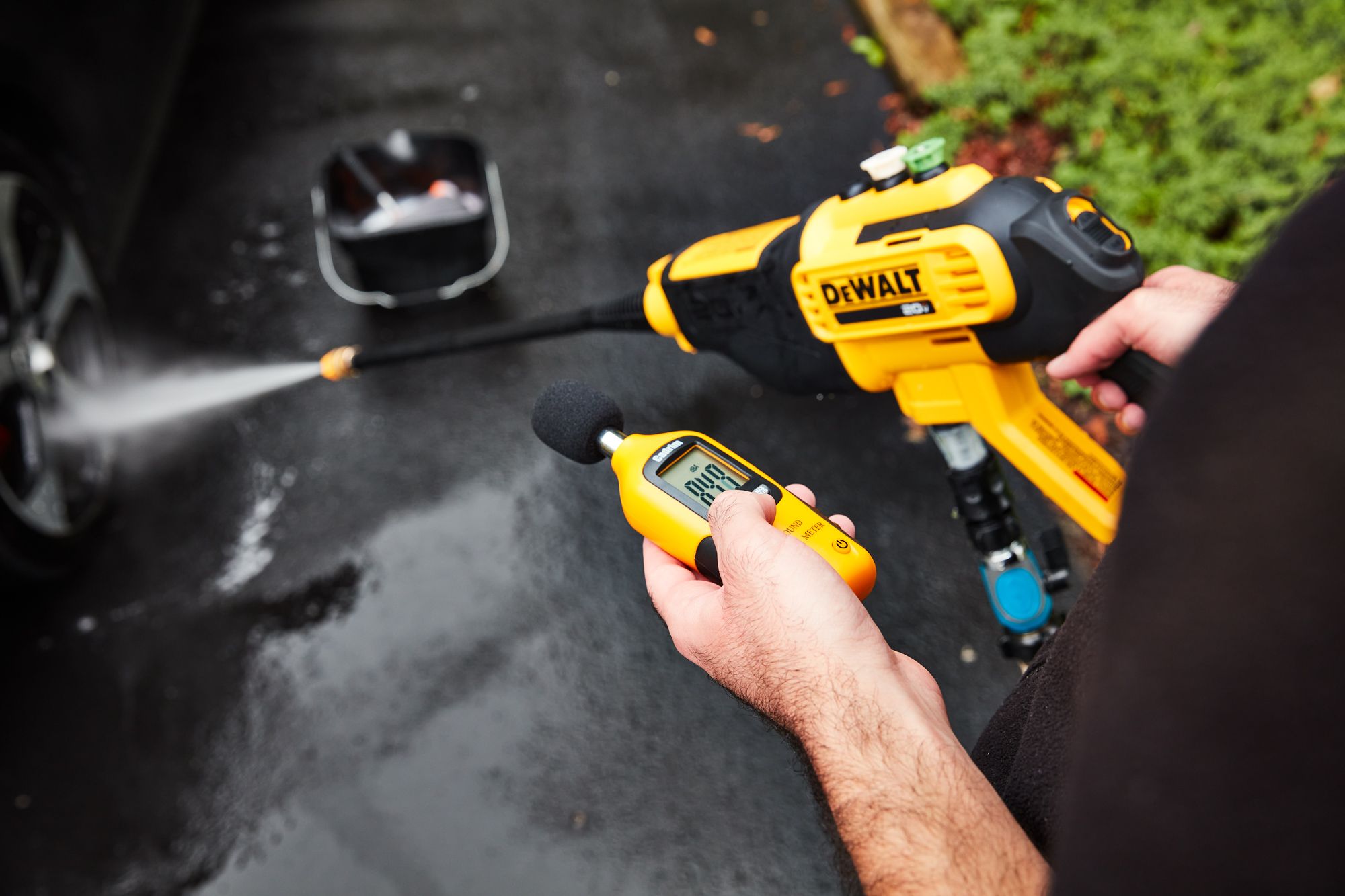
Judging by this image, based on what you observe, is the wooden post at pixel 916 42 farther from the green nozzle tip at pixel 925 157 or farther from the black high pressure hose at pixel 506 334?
the green nozzle tip at pixel 925 157

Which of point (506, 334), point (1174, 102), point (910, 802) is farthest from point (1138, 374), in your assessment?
point (1174, 102)

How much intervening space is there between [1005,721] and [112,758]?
9.08 feet

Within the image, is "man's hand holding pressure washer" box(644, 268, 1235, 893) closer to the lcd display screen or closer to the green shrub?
the lcd display screen

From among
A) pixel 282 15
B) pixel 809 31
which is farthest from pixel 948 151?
pixel 282 15

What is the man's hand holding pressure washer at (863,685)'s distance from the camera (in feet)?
3.10

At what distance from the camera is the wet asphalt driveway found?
244 centimetres

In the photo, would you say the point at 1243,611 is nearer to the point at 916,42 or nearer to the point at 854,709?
the point at 854,709

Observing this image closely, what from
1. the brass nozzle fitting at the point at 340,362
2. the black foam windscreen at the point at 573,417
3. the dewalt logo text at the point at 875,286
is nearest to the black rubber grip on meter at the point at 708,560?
the black foam windscreen at the point at 573,417

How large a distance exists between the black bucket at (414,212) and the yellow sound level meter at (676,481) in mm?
1546

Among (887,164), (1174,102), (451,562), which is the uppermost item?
(887,164)

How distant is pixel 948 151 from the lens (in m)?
3.31

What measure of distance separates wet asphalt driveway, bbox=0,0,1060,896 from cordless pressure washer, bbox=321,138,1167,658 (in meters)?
0.49

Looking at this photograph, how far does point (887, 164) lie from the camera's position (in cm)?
162

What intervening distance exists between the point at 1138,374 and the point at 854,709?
883 mm
